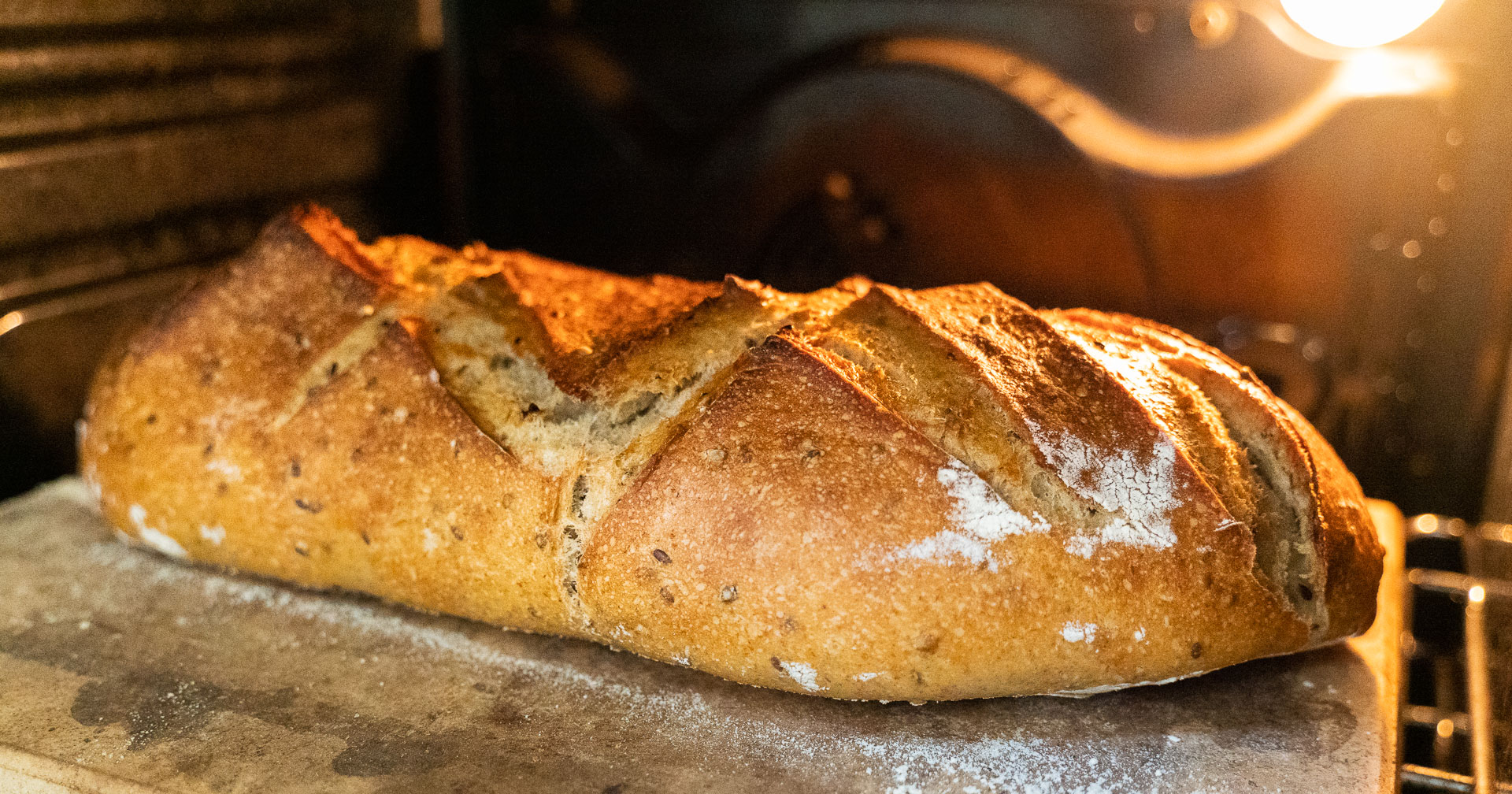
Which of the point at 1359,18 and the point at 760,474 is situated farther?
the point at 1359,18

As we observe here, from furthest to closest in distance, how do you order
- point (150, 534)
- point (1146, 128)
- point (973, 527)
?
point (1146, 128)
point (150, 534)
point (973, 527)

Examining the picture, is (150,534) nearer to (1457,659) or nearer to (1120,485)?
(1120,485)

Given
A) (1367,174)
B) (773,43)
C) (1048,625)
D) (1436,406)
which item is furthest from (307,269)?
(1436,406)

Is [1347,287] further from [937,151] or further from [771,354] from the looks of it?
[771,354]

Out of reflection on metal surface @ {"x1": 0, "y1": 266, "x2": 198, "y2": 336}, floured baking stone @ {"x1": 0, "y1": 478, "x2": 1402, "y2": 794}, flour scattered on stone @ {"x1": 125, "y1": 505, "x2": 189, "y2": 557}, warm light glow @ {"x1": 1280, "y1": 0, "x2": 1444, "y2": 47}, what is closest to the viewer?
floured baking stone @ {"x1": 0, "y1": 478, "x2": 1402, "y2": 794}

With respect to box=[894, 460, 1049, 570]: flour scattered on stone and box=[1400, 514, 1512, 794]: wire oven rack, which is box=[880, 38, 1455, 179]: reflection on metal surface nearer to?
box=[1400, 514, 1512, 794]: wire oven rack

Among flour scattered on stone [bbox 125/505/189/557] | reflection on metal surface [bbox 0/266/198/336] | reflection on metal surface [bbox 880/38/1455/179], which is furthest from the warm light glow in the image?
reflection on metal surface [bbox 0/266/198/336]

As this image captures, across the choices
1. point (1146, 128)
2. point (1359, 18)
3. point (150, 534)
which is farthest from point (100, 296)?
point (1359, 18)
